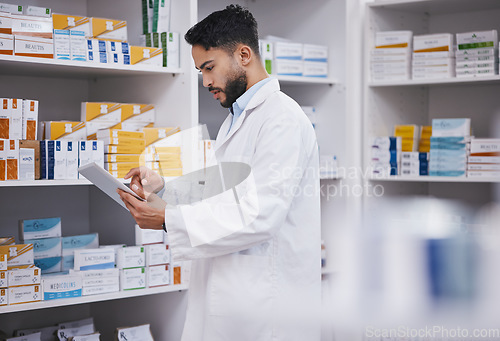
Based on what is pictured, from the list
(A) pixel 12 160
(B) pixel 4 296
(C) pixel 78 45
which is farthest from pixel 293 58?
(B) pixel 4 296

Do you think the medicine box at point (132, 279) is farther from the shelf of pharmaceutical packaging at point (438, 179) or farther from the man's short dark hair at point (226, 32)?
the shelf of pharmaceutical packaging at point (438, 179)

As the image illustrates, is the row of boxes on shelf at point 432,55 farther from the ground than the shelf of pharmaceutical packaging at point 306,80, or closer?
farther from the ground

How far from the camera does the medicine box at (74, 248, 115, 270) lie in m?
2.36

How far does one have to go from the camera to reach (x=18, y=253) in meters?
2.24

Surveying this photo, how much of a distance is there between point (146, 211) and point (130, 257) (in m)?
0.80

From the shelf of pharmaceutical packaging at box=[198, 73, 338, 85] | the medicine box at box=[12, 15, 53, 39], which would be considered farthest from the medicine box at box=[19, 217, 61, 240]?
the shelf of pharmaceutical packaging at box=[198, 73, 338, 85]

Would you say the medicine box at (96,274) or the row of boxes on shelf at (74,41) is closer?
the row of boxes on shelf at (74,41)

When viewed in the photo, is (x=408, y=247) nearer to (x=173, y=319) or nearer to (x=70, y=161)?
(x=173, y=319)

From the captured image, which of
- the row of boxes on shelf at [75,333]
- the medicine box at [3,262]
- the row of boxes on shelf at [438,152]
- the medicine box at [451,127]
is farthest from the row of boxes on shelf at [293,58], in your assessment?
the medicine box at [3,262]

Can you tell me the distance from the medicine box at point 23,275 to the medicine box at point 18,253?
22mm

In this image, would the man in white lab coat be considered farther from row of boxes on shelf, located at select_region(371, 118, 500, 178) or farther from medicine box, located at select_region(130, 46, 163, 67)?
row of boxes on shelf, located at select_region(371, 118, 500, 178)

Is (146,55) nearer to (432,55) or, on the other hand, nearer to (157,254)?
(157,254)

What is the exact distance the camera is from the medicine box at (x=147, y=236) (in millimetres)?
2492

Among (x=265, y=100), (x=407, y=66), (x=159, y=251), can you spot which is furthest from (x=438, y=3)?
(x=159, y=251)
